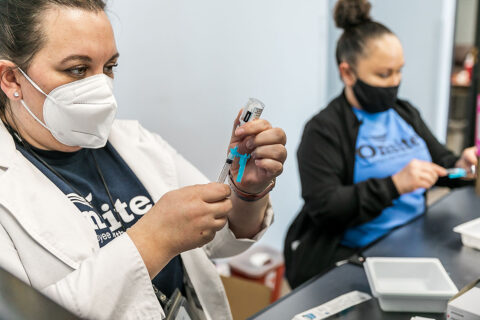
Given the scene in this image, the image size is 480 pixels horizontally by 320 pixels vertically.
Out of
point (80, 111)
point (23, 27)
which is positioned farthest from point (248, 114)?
point (23, 27)

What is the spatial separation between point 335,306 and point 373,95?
3.15ft

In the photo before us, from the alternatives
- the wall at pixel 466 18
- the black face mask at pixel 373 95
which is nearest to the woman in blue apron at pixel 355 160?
the black face mask at pixel 373 95

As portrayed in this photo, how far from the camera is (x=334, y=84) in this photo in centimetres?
321

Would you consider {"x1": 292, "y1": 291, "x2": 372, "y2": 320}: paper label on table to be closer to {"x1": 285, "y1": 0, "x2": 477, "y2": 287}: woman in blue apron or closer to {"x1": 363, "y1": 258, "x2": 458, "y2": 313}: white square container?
{"x1": 363, "y1": 258, "x2": 458, "y2": 313}: white square container

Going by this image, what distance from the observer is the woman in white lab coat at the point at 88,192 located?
85cm

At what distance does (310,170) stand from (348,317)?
773 millimetres

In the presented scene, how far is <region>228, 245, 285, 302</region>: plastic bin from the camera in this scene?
235 cm

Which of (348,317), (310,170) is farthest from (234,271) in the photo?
(348,317)

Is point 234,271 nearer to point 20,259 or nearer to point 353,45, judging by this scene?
point 353,45

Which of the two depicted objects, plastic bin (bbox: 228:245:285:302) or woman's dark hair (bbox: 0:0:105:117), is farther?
plastic bin (bbox: 228:245:285:302)

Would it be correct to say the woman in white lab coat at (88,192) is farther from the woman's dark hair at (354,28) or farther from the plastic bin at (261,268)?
the plastic bin at (261,268)

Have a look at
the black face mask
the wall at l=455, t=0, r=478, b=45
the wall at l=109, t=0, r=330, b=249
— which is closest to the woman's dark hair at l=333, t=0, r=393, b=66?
the black face mask

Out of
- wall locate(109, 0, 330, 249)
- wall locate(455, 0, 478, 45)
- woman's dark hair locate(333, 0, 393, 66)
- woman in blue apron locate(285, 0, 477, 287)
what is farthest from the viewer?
wall locate(455, 0, 478, 45)

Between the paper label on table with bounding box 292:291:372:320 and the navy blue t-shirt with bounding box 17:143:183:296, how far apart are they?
13.0 inches
